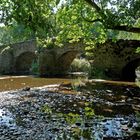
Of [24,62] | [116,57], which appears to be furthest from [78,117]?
[24,62]

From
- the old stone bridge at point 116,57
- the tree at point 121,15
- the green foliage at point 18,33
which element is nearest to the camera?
the green foliage at point 18,33

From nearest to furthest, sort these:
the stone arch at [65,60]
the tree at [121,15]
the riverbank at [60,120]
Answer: the riverbank at [60,120] → the tree at [121,15] → the stone arch at [65,60]

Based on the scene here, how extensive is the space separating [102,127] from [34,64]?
1406 inches

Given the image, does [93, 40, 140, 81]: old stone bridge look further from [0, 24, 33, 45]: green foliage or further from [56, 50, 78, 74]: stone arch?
[0, 24, 33, 45]: green foliage

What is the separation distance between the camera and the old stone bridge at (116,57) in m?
32.5

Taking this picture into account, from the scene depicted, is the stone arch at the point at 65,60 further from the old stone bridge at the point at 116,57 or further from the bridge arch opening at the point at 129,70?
the bridge arch opening at the point at 129,70

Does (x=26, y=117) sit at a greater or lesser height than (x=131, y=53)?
lesser

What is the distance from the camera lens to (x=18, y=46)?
47469 mm

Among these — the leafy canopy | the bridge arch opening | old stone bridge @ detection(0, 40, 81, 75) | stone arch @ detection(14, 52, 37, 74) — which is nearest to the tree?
the leafy canopy

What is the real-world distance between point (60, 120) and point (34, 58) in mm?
39307

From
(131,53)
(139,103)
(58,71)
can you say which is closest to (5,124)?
(139,103)

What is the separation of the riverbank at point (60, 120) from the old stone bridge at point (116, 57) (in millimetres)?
15460

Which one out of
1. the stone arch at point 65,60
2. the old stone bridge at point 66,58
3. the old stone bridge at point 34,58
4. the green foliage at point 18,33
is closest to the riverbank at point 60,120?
the green foliage at point 18,33

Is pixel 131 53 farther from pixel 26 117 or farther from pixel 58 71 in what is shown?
pixel 26 117
